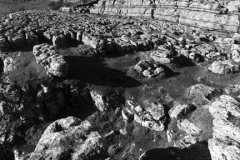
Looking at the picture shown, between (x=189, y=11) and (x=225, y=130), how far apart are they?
153 ft

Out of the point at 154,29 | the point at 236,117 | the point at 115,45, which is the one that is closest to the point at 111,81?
the point at 115,45

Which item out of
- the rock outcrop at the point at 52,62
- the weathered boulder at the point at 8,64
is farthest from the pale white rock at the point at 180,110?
the weathered boulder at the point at 8,64

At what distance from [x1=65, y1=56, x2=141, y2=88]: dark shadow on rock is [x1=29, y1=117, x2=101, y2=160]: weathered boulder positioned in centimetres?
1525

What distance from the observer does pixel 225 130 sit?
17891 mm

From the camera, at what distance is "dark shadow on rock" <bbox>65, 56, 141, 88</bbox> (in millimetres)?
27922

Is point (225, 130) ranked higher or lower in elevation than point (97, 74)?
higher

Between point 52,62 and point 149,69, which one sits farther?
point 149,69

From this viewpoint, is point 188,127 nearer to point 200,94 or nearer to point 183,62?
point 200,94

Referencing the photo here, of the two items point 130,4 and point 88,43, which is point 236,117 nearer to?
point 88,43

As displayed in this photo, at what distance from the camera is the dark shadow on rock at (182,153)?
1828cm

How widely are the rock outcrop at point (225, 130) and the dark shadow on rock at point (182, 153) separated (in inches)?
43.1

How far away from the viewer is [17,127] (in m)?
24.0

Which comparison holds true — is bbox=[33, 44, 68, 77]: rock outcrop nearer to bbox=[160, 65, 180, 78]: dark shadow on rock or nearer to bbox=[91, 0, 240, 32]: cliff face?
bbox=[160, 65, 180, 78]: dark shadow on rock

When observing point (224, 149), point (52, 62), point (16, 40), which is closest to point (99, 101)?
point (52, 62)
